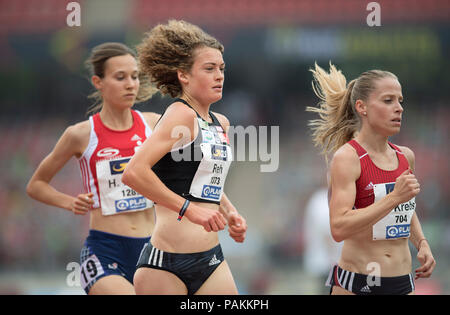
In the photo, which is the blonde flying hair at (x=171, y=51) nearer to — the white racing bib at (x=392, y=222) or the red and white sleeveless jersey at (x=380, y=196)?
the red and white sleeveless jersey at (x=380, y=196)

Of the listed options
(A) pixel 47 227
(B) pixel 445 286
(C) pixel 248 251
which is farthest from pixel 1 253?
(B) pixel 445 286

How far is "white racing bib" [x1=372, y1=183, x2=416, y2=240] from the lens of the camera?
361cm

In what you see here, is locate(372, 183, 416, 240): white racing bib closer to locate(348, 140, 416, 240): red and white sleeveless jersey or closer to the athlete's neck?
locate(348, 140, 416, 240): red and white sleeveless jersey

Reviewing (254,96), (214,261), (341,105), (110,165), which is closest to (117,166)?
(110,165)

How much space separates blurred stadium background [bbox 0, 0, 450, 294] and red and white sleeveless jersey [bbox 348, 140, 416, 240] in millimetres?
8358

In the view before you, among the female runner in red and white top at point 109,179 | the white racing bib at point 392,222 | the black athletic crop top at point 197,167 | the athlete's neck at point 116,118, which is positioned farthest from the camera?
the athlete's neck at point 116,118

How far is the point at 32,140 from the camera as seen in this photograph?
17.1m

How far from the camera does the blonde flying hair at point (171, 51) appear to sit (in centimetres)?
365

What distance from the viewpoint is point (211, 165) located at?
3.53 m

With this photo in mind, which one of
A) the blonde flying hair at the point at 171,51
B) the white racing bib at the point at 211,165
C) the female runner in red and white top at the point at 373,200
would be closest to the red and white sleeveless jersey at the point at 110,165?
the blonde flying hair at the point at 171,51

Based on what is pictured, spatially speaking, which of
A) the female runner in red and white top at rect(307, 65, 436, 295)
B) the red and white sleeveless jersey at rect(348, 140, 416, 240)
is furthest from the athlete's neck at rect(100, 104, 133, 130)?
the red and white sleeveless jersey at rect(348, 140, 416, 240)

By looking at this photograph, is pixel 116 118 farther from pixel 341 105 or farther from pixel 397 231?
pixel 397 231

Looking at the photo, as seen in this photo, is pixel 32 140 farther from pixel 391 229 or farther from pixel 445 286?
pixel 391 229
